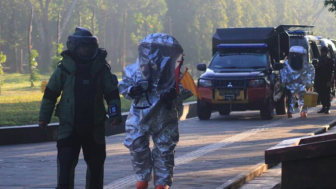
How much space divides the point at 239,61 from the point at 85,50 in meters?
13.3

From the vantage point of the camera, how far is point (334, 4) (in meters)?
21.0

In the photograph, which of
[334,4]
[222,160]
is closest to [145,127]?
[222,160]

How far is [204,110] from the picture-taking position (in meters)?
19.8

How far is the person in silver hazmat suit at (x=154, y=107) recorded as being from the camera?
25.5 feet

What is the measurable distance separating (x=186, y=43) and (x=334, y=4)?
59.0 metres

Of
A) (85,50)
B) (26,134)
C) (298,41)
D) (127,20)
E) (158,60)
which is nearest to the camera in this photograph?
(85,50)

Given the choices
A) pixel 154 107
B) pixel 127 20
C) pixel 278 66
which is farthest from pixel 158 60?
pixel 127 20

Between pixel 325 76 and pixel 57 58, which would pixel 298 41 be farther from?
pixel 57 58

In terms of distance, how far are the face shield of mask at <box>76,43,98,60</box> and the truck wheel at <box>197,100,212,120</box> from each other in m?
12.5

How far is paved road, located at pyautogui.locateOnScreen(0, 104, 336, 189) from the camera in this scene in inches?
363

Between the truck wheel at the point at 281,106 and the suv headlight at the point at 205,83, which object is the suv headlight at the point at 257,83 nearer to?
the suv headlight at the point at 205,83

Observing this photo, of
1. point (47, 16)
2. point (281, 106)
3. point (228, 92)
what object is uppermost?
point (47, 16)

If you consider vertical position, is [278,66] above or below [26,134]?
above

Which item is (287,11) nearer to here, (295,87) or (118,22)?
(118,22)
